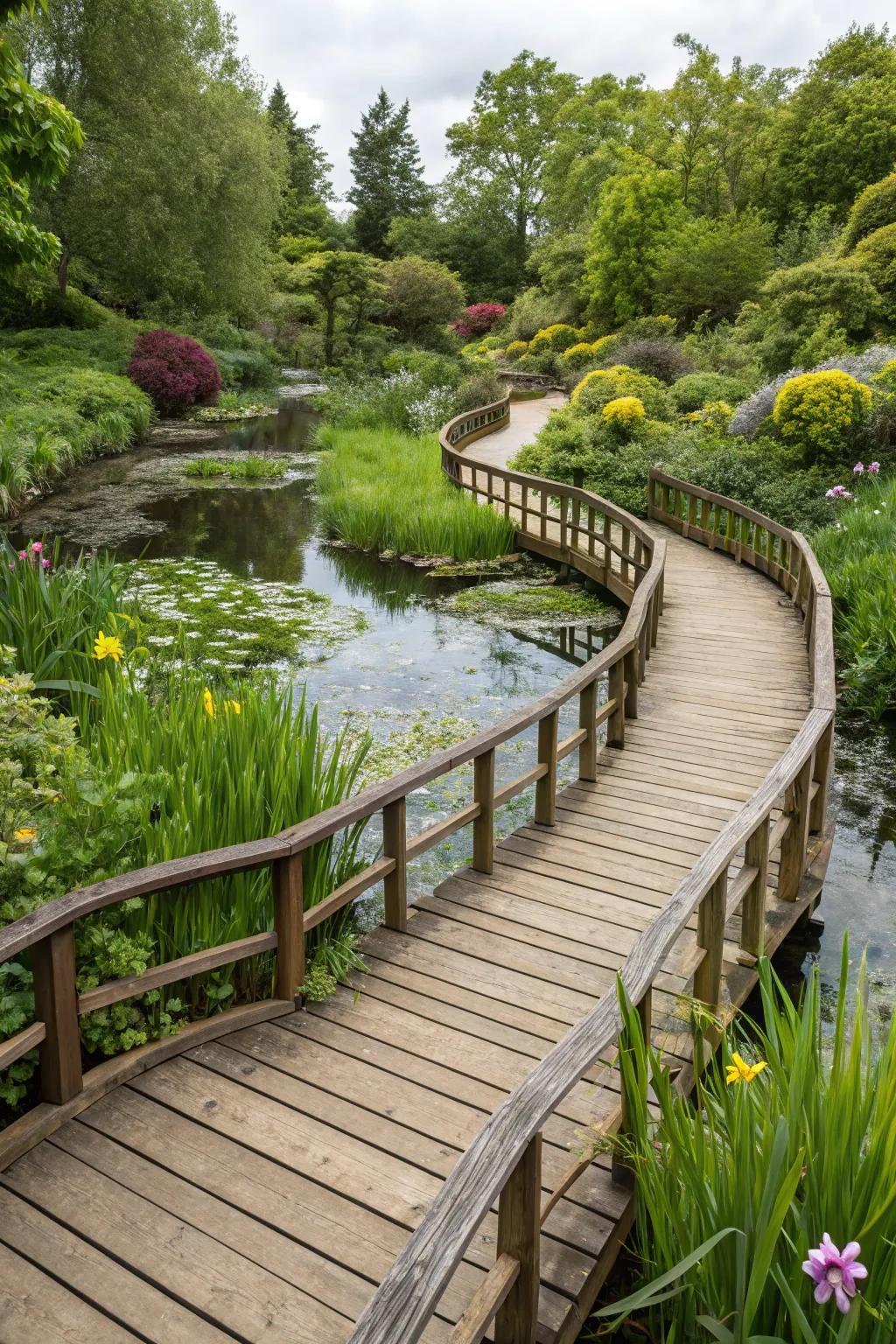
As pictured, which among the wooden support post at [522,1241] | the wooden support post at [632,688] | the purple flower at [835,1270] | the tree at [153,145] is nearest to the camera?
the purple flower at [835,1270]

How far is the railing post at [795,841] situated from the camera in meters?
4.63

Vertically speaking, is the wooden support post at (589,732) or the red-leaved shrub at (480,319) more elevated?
the red-leaved shrub at (480,319)

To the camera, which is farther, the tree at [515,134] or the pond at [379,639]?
the tree at [515,134]

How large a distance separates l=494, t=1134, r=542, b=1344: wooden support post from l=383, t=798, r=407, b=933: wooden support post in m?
1.88

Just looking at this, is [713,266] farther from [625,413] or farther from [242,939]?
[242,939]

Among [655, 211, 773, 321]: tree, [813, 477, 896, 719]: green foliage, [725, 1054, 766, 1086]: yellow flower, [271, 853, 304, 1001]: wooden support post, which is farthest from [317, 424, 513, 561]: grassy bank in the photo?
[655, 211, 773, 321]: tree

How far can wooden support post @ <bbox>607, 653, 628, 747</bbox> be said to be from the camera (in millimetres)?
6504

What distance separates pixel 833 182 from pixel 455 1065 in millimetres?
33736

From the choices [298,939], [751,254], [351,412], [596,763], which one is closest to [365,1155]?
[298,939]

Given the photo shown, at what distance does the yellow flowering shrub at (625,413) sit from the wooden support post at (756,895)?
1363cm

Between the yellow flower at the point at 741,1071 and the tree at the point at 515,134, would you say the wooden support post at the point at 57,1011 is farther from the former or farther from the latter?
the tree at the point at 515,134

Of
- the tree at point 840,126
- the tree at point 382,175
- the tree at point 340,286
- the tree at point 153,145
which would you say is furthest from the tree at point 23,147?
the tree at point 382,175

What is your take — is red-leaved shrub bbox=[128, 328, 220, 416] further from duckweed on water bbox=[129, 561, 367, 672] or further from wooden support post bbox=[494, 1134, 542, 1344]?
wooden support post bbox=[494, 1134, 542, 1344]

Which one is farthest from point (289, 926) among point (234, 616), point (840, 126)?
point (840, 126)
